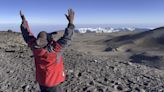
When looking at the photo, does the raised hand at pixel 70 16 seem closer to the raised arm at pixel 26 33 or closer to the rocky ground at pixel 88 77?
the raised arm at pixel 26 33

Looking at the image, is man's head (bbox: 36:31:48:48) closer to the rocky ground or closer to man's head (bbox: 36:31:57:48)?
man's head (bbox: 36:31:57:48)

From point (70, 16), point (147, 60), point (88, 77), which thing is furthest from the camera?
point (147, 60)

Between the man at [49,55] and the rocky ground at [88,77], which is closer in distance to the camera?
the man at [49,55]

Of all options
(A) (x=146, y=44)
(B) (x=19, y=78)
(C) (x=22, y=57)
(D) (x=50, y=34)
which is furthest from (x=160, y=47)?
(D) (x=50, y=34)

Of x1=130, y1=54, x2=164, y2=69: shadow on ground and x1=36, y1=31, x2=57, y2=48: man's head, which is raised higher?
x1=36, y1=31, x2=57, y2=48: man's head

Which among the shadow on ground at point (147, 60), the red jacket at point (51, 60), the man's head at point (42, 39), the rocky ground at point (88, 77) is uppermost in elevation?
the man's head at point (42, 39)

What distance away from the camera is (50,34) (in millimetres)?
6070

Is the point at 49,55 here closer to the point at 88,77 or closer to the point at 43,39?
the point at 43,39

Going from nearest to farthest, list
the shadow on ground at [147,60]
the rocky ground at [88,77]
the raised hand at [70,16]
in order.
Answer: the raised hand at [70,16] < the rocky ground at [88,77] < the shadow on ground at [147,60]

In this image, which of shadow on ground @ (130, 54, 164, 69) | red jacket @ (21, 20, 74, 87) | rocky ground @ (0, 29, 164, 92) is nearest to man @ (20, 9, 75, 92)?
red jacket @ (21, 20, 74, 87)

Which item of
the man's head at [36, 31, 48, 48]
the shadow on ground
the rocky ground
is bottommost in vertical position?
the shadow on ground

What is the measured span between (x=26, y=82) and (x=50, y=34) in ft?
18.5

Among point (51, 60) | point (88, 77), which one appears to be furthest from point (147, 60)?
point (51, 60)

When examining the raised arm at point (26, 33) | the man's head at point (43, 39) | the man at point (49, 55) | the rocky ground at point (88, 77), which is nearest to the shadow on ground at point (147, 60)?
the rocky ground at point (88, 77)
